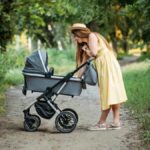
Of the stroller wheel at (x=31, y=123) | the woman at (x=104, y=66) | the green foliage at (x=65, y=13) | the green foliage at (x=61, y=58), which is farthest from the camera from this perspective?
the green foliage at (x=61, y=58)

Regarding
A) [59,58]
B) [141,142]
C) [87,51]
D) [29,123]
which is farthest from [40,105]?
[59,58]

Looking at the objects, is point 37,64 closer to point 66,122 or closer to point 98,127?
point 66,122

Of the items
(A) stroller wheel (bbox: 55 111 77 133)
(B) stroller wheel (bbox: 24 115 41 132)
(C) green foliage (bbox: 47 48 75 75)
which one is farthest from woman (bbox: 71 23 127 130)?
(C) green foliage (bbox: 47 48 75 75)

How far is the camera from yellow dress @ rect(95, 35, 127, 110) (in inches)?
400

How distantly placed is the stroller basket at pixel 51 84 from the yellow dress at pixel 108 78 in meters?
0.47

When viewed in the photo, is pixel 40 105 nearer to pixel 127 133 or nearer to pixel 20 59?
pixel 127 133

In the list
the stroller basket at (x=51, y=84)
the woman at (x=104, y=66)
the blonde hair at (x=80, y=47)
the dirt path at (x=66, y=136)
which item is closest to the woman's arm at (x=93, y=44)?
the woman at (x=104, y=66)

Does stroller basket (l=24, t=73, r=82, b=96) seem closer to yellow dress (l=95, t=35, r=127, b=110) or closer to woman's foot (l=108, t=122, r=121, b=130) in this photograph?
yellow dress (l=95, t=35, r=127, b=110)

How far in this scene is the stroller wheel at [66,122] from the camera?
10.1m

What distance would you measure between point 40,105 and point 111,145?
73.5 inches

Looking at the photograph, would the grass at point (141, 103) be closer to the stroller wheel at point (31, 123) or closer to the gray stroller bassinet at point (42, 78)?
the gray stroller bassinet at point (42, 78)

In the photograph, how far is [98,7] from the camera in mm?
13367

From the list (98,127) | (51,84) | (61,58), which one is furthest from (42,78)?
(61,58)

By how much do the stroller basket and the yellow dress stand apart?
1.56 ft
